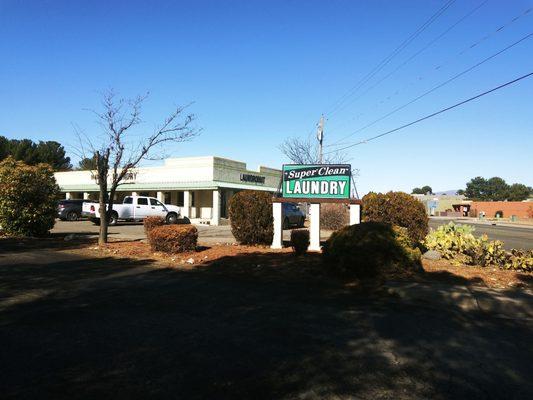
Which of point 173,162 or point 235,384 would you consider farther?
point 173,162

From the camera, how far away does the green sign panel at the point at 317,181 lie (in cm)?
1289

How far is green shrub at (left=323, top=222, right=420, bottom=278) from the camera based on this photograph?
28.3 feet

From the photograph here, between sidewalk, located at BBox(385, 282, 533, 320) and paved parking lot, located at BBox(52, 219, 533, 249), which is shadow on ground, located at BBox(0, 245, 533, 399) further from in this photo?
paved parking lot, located at BBox(52, 219, 533, 249)

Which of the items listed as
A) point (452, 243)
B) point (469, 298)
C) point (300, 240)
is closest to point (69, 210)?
point (300, 240)

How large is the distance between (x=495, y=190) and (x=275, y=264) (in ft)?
555

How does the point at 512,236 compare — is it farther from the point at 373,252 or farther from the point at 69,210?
the point at 69,210

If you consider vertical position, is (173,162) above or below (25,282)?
above

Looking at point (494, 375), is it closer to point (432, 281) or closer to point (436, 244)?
point (432, 281)

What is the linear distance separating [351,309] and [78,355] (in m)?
3.84

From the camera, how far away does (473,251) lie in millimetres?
10617

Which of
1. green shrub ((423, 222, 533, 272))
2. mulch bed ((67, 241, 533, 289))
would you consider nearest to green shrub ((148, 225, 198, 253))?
mulch bed ((67, 241, 533, 289))

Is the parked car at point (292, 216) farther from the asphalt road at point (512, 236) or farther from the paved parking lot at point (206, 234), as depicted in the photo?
the asphalt road at point (512, 236)

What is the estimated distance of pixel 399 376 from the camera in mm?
4109

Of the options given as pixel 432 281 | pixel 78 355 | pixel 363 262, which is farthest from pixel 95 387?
pixel 432 281
